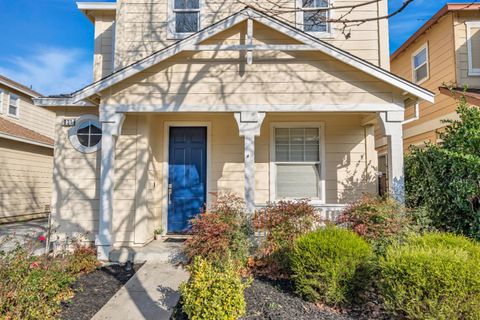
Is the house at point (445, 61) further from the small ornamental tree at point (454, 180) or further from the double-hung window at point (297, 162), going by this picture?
the double-hung window at point (297, 162)

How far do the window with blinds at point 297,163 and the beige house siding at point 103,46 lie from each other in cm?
436

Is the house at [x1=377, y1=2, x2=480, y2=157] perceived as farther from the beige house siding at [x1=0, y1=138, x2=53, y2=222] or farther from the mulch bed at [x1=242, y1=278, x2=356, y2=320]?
the beige house siding at [x1=0, y1=138, x2=53, y2=222]

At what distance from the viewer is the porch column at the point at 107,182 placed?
564 cm

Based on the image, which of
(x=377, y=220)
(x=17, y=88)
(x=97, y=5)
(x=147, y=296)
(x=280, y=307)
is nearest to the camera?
(x=280, y=307)

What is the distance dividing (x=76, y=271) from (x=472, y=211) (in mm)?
6351

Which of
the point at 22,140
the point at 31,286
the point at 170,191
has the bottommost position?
the point at 31,286

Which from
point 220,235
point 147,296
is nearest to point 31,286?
point 147,296

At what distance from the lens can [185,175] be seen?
23.4 ft

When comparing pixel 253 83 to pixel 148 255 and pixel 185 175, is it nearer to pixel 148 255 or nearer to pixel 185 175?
pixel 185 175

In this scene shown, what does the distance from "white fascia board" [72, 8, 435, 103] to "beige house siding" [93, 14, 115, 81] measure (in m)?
2.05

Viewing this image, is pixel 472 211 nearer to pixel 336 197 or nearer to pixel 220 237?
pixel 336 197

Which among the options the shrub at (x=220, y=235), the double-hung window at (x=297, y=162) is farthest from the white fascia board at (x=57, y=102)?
the double-hung window at (x=297, y=162)

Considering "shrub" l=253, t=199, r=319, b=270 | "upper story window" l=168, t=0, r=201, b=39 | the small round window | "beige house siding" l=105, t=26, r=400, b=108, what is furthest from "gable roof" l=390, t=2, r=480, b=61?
the small round window

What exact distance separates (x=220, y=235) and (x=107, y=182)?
7.98 ft
